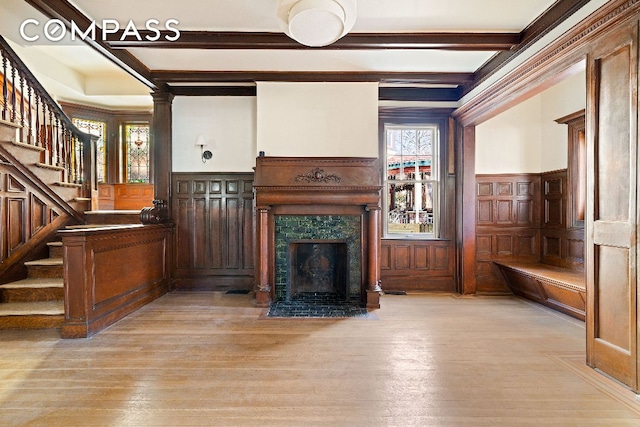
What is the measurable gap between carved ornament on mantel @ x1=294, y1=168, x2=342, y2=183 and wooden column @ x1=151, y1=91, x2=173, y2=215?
84.6 inches

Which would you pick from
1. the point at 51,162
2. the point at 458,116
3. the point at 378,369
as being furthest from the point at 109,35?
the point at 458,116

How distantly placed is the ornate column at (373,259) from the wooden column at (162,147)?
307 cm

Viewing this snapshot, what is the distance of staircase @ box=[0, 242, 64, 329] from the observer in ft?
11.2

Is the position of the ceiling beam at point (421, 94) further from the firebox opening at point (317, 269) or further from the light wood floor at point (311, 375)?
the light wood floor at point (311, 375)

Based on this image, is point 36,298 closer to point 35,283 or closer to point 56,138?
point 35,283

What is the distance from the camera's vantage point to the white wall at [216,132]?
16.8 feet

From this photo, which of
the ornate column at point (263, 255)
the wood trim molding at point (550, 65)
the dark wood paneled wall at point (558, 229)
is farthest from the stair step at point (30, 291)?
the dark wood paneled wall at point (558, 229)

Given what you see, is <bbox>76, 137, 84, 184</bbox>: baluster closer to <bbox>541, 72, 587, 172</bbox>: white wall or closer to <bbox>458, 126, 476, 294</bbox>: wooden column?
<bbox>458, 126, 476, 294</bbox>: wooden column

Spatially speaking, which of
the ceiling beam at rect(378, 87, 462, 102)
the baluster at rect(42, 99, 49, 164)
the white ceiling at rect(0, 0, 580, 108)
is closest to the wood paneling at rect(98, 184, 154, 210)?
the white ceiling at rect(0, 0, 580, 108)

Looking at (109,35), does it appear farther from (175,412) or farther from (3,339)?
(175,412)

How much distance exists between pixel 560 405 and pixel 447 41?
340cm

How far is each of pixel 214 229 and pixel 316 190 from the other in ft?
6.17

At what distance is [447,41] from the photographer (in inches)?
141

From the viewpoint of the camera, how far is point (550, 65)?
10.4 feet
